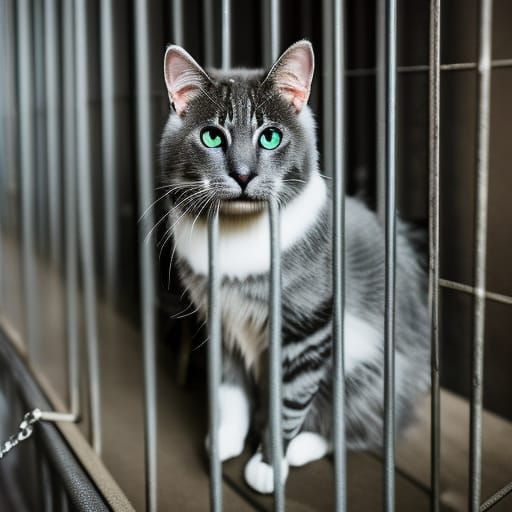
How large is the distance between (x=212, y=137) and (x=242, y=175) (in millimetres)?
59

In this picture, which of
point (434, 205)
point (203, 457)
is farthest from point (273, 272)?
point (203, 457)

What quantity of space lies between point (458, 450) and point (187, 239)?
1.69ft

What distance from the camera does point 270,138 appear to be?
25.3 inches

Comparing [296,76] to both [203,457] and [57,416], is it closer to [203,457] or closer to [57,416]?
[203,457]

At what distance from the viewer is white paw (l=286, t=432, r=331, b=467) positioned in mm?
843

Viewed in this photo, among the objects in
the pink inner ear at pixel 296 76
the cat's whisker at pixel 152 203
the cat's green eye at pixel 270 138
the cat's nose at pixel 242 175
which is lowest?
the cat's whisker at pixel 152 203

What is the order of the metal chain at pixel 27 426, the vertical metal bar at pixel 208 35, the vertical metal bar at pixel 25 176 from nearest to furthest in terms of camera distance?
1. the metal chain at pixel 27 426
2. the vertical metal bar at pixel 208 35
3. the vertical metal bar at pixel 25 176

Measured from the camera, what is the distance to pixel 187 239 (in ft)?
Result: 2.53

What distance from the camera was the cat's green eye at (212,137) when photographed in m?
0.65

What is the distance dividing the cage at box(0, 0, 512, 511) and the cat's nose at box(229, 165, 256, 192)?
7cm

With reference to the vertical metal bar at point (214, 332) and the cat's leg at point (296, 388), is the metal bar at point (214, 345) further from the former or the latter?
the cat's leg at point (296, 388)

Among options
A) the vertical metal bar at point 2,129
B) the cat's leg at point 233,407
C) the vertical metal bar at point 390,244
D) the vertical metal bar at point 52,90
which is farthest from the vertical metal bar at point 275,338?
the vertical metal bar at point 2,129

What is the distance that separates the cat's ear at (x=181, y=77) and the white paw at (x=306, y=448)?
1.55 feet

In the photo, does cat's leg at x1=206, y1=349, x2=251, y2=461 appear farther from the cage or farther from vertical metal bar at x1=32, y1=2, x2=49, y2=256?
vertical metal bar at x1=32, y1=2, x2=49, y2=256
